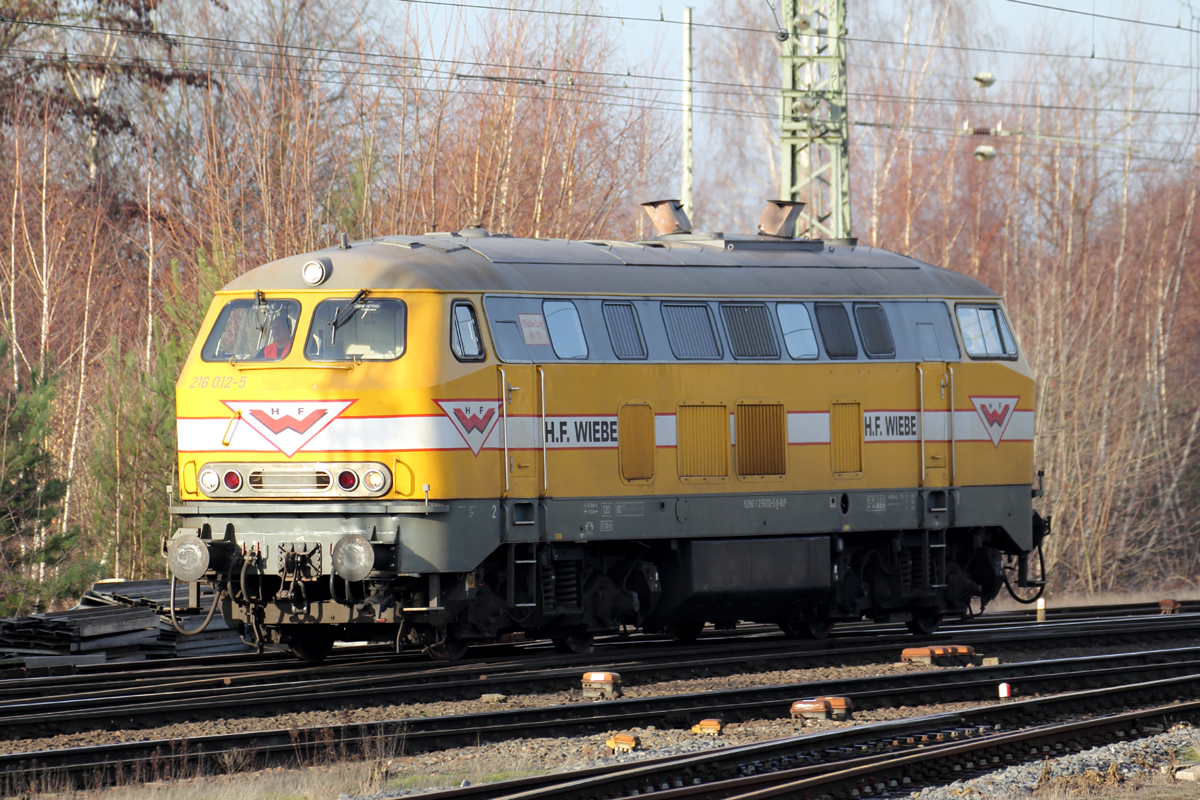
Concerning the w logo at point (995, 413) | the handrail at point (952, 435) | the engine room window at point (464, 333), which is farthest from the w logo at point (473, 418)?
the w logo at point (995, 413)

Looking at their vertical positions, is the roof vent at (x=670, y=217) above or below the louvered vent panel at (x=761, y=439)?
above

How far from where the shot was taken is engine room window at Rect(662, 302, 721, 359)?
15273 millimetres

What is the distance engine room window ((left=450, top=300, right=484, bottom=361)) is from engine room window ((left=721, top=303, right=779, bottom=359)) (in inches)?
112

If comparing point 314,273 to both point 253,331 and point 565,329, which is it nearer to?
point 253,331

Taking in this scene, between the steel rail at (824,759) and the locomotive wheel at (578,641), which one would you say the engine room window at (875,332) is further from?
the steel rail at (824,759)

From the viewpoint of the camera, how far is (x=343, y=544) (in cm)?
1330

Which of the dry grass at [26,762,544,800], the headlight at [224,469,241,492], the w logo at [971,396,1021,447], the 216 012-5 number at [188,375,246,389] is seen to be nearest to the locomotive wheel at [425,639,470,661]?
the headlight at [224,469,241,492]

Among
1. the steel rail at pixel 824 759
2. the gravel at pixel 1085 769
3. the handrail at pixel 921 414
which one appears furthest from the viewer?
the handrail at pixel 921 414

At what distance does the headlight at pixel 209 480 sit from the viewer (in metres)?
14.1

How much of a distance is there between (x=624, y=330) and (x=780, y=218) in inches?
149

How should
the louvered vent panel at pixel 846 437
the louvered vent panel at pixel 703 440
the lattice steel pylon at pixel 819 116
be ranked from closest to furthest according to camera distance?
the louvered vent panel at pixel 703 440 → the louvered vent panel at pixel 846 437 → the lattice steel pylon at pixel 819 116

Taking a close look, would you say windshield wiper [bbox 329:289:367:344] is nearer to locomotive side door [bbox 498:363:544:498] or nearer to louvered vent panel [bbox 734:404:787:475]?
locomotive side door [bbox 498:363:544:498]

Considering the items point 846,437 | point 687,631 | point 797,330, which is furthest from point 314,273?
point 687,631

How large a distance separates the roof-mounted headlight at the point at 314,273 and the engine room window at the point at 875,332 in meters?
5.68
